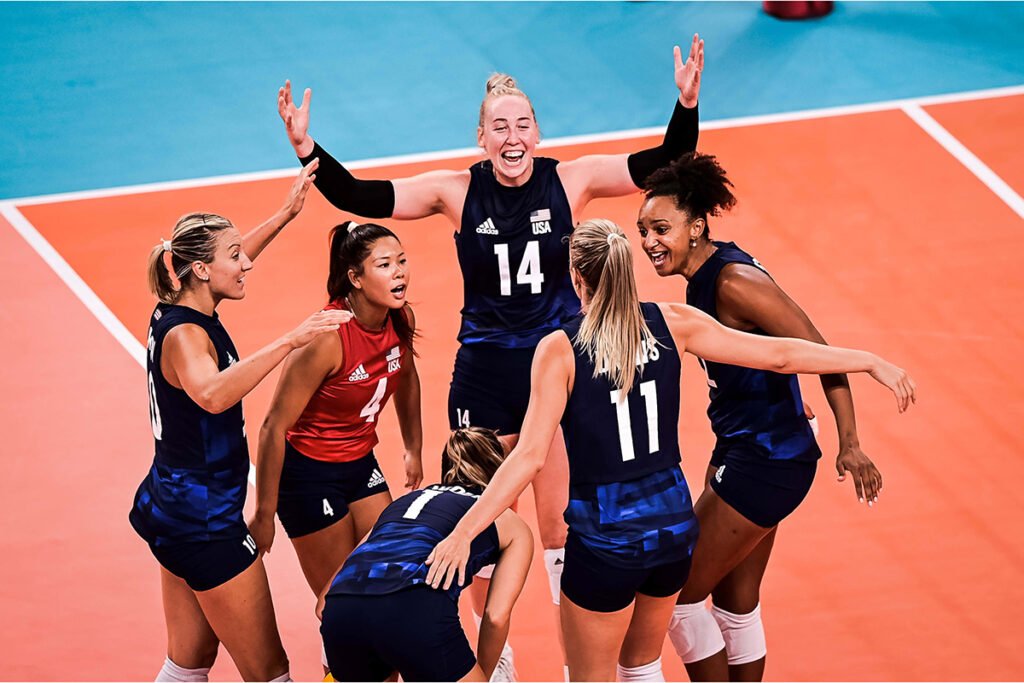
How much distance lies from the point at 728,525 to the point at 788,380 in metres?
0.65

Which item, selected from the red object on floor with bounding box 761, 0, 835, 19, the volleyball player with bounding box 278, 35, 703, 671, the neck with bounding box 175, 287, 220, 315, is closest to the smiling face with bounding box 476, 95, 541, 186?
the volleyball player with bounding box 278, 35, 703, 671

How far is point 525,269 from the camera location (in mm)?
6582

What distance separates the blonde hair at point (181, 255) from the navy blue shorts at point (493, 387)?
4.70 ft

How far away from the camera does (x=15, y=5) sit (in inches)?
612

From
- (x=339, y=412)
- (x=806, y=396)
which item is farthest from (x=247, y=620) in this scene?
(x=806, y=396)

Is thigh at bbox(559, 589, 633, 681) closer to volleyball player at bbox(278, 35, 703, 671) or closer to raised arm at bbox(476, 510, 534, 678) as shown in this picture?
raised arm at bbox(476, 510, 534, 678)

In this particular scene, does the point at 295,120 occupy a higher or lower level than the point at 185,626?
higher

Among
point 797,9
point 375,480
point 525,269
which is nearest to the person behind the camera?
point 375,480

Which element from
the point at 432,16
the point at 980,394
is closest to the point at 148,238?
the point at 432,16

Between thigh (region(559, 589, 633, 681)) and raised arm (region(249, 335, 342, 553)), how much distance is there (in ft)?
4.44

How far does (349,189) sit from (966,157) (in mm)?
7107

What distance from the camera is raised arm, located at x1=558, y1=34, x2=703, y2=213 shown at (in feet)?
21.5

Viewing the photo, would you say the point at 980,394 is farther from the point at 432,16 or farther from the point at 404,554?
the point at 432,16

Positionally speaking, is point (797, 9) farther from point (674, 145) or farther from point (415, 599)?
point (415, 599)
